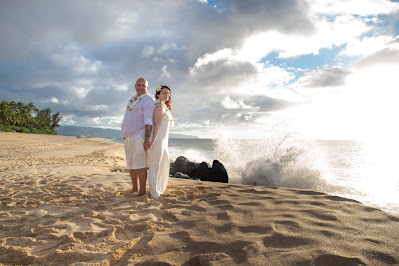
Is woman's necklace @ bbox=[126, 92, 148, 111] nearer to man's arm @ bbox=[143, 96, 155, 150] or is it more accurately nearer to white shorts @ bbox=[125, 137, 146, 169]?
man's arm @ bbox=[143, 96, 155, 150]

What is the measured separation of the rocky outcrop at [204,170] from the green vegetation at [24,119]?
186 ft

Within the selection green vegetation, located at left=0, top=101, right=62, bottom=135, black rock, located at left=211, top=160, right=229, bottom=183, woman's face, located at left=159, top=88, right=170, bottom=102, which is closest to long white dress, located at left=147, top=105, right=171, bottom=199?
woman's face, located at left=159, top=88, right=170, bottom=102

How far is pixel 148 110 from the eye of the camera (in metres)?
4.32

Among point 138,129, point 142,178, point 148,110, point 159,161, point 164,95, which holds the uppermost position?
point 164,95

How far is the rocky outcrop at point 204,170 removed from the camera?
9320 mm

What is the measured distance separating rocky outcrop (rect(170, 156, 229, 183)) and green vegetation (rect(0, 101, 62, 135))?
5671cm

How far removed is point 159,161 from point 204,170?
5469 millimetres

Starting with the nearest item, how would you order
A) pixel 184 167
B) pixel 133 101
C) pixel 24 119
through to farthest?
pixel 133 101 → pixel 184 167 → pixel 24 119

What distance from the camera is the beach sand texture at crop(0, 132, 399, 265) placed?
6.95 ft

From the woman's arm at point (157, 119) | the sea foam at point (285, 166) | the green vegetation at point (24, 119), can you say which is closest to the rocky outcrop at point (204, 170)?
the sea foam at point (285, 166)

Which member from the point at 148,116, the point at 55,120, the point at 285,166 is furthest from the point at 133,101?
the point at 55,120

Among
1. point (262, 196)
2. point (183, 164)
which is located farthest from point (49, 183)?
point (183, 164)

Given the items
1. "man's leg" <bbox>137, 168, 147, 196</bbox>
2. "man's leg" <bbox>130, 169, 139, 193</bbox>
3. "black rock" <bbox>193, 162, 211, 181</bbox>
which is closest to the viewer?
"man's leg" <bbox>137, 168, 147, 196</bbox>

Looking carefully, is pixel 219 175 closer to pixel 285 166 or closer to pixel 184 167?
pixel 184 167
